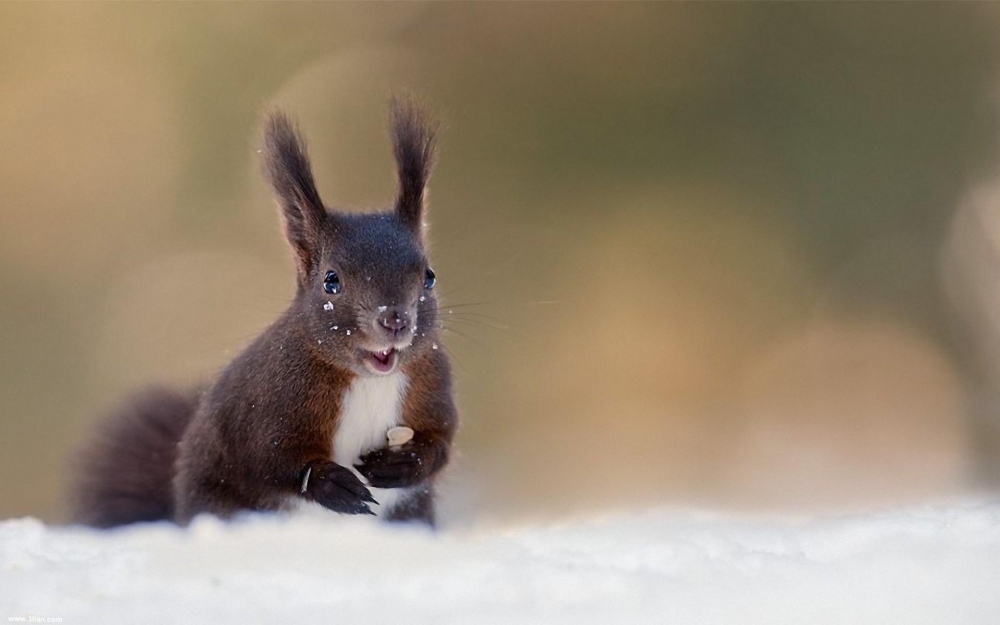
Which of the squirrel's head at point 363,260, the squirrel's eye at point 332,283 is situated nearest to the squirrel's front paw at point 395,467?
the squirrel's head at point 363,260

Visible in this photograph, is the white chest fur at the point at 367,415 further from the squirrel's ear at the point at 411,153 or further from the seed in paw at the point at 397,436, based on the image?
the squirrel's ear at the point at 411,153

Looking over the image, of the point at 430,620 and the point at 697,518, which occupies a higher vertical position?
the point at 697,518

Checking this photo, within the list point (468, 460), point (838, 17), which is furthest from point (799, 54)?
point (468, 460)

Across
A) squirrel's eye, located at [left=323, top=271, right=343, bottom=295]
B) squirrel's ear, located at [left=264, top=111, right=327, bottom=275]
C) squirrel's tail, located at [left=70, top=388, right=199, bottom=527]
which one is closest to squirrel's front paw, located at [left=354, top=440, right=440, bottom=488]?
squirrel's eye, located at [left=323, top=271, right=343, bottom=295]

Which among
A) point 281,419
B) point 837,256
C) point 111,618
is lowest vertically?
point 111,618

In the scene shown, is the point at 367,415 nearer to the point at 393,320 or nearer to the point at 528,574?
the point at 393,320

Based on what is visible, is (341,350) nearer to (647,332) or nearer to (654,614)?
(654,614)

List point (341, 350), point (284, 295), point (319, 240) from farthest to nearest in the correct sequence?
1. point (284, 295)
2. point (319, 240)
3. point (341, 350)
